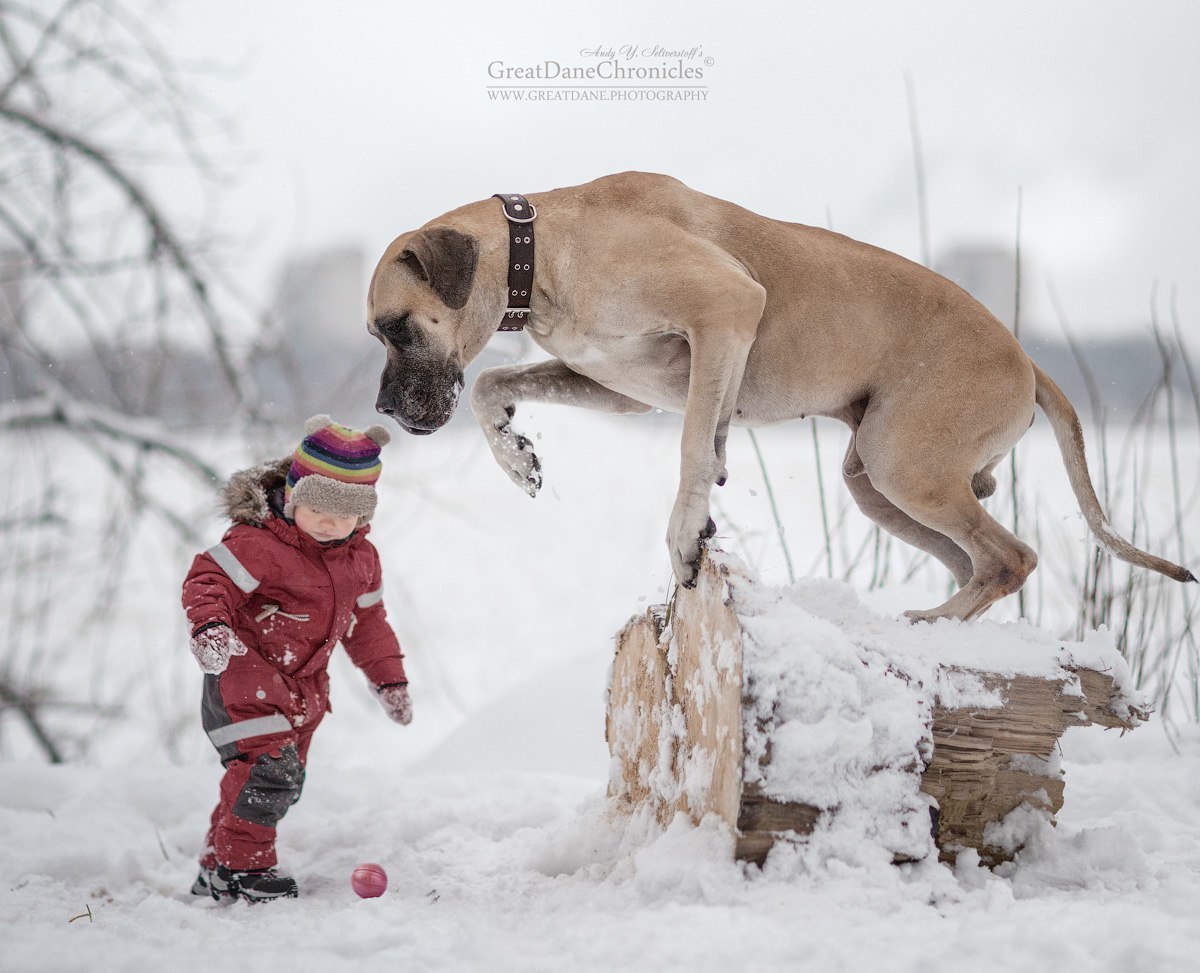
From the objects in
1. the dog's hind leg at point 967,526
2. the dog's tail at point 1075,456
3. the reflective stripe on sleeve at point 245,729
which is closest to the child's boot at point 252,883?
the reflective stripe on sleeve at point 245,729

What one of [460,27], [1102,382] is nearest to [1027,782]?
[1102,382]

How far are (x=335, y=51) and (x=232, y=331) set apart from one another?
3.79ft

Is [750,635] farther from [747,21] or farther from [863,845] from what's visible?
[747,21]

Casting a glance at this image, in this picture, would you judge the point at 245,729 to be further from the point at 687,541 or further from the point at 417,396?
the point at 687,541

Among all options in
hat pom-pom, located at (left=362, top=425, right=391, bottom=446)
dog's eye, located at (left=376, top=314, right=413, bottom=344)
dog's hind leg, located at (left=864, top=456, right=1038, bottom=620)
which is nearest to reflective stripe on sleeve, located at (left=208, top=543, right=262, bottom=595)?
hat pom-pom, located at (left=362, top=425, right=391, bottom=446)

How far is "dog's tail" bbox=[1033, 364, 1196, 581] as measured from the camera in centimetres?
239

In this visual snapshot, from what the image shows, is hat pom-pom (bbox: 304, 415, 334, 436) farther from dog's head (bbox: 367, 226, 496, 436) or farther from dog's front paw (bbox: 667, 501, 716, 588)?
dog's front paw (bbox: 667, 501, 716, 588)

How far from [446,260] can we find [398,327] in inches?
7.5

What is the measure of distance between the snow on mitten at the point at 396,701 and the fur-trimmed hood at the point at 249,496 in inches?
21.4

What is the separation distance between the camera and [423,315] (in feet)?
7.20

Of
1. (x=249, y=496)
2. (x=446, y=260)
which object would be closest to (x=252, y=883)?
(x=249, y=496)

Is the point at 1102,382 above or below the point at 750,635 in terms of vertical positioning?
above

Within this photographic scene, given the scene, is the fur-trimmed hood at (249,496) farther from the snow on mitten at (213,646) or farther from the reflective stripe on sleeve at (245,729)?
the reflective stripe on sleeve at (245,729)

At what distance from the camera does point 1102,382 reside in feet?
11.5
